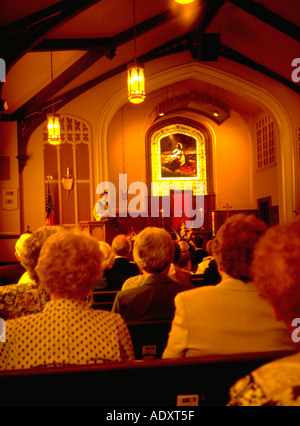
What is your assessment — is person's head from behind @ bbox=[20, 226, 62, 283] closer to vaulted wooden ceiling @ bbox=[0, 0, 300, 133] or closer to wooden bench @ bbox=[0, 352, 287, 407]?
wooden bench @ bbox=[0, 352, 287, 407]

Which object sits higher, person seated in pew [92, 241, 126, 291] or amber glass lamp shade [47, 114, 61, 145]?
amber glass lamp shade [47, 114, 61, 145]

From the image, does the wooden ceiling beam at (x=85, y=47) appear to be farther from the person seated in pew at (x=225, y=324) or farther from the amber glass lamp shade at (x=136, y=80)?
the person seated in pew at (x=225, y=324)

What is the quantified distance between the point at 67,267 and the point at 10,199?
881 centimetres

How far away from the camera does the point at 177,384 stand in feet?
4.37

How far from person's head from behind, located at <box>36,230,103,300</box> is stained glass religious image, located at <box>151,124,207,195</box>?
42.1 feet

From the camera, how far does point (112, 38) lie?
8.27 meters

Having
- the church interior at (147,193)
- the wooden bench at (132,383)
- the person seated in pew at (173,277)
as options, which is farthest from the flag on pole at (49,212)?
the wooden bench at (132,383)

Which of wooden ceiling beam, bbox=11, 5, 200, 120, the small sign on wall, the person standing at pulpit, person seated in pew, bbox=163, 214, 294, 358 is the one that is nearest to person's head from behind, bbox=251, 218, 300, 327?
person seated in pew, bbox=163, 214, 294, 358

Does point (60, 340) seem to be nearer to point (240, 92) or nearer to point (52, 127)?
point (52, 127)

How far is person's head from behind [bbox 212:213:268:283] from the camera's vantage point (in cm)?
171

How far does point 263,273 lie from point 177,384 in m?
0.56

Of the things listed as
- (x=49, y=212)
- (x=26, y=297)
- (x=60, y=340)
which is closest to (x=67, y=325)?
(x=60, y=340)

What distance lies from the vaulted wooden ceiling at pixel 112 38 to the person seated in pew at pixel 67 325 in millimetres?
5173

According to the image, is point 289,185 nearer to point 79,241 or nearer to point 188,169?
point 188,169
